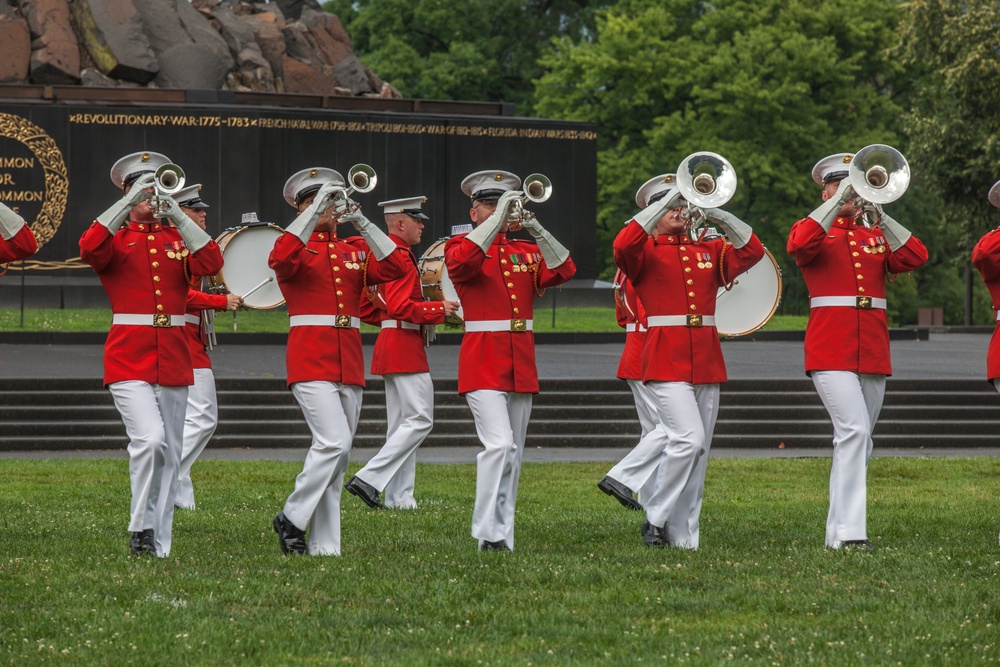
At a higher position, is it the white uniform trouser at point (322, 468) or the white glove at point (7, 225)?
the white glove at point (7, 225)

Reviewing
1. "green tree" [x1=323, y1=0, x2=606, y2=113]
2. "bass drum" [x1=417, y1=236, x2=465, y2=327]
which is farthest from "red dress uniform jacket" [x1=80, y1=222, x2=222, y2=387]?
"green tree" [x1=323, y1=0, x2=606, y2=113]

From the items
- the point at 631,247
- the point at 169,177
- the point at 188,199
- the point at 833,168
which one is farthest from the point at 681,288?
the point at 188,199

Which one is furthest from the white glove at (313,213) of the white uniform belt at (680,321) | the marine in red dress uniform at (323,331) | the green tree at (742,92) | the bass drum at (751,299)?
the green tree at (742,92)

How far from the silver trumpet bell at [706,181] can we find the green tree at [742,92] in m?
36.0

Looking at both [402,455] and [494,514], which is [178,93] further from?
[494,514]

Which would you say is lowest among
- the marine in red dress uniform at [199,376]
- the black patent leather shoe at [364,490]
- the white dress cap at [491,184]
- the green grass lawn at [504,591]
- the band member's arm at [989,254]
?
the green grass lawn at [504,591]

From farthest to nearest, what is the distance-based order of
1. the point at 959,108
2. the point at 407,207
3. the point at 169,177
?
1. the point at 959,108
2. the point at 407,207
3. the point at 169,177

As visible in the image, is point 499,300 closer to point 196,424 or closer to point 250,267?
point 250,267

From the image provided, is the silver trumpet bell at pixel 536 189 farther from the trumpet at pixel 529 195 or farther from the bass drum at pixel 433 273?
the bass drum at pixel 433 273

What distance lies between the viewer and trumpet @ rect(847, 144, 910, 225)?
9750mm

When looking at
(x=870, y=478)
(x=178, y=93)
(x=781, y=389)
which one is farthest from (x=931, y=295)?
Result: (x=870, y=478)

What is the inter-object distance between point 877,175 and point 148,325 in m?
4.51

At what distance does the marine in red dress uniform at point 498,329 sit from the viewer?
9.78 metres

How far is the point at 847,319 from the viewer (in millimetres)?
10148
